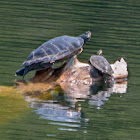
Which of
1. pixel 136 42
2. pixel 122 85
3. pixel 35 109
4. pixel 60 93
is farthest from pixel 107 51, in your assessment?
pixel 35 109

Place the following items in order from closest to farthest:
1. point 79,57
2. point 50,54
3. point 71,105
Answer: point 71,105
point 50,54
point 79,57

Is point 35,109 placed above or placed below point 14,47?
below

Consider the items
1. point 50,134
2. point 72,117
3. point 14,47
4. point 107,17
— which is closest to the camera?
point 50,134

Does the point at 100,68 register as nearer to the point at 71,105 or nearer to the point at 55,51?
the point at 55,51

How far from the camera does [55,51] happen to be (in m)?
13.5

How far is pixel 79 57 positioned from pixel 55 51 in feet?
9.03

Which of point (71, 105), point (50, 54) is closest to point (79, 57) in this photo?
point (50, 54)

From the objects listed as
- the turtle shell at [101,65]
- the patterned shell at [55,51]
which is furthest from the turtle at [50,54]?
the turtle shell at [101,65]

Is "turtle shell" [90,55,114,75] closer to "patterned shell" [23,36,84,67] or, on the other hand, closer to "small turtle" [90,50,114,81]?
"small turtle" [90,50,114,81]

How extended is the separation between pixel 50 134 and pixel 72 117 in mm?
1188

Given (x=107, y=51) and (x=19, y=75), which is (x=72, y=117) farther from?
(x=107, y=51)

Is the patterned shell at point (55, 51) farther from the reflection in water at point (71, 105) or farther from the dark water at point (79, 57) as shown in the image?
the reflection in water at point (71, 105)

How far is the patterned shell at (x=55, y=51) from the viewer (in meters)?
13.4

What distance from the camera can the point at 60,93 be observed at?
507 inches
